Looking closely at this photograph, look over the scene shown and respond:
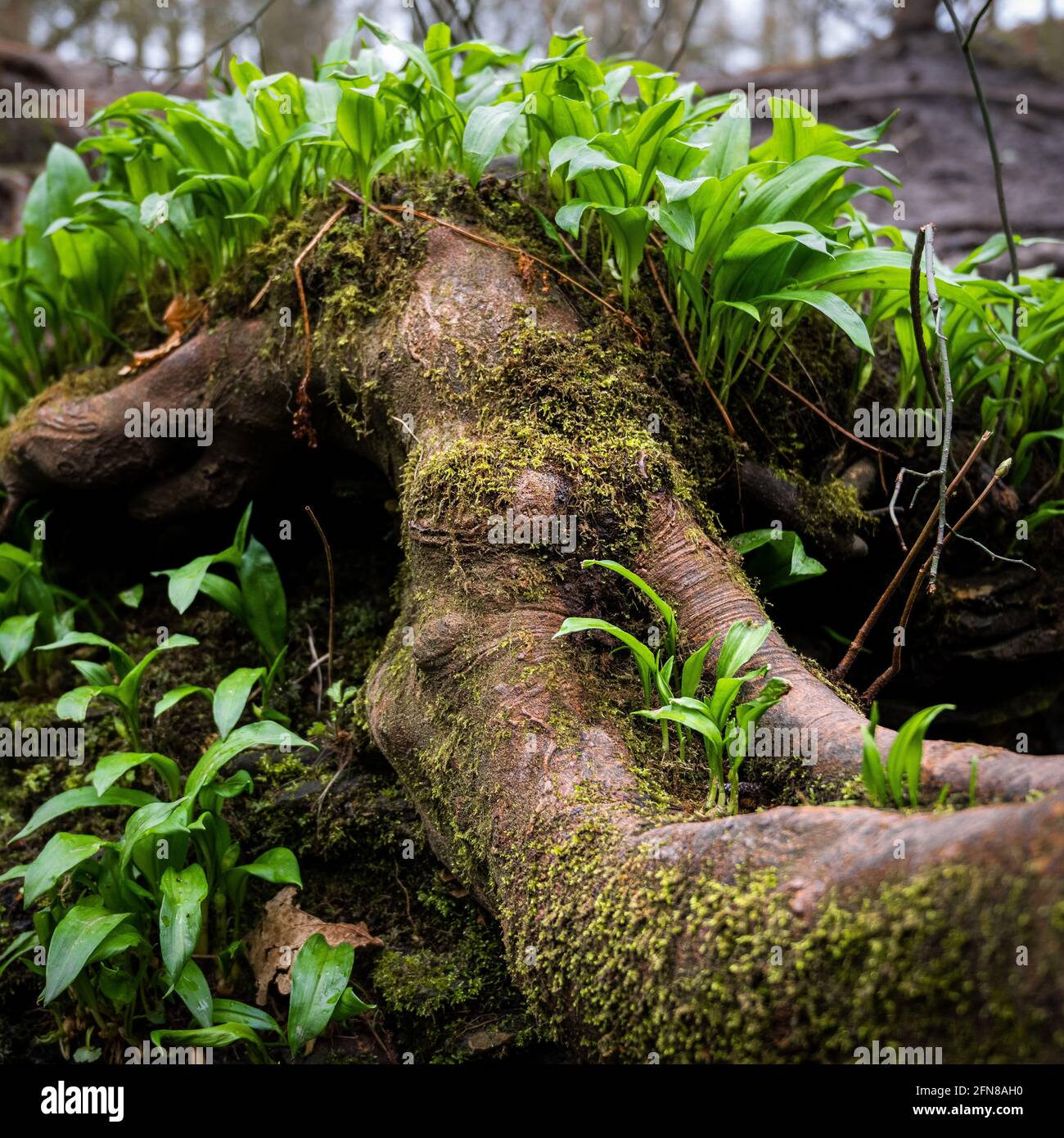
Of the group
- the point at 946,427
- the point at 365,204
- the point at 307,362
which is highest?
the point at 365,204

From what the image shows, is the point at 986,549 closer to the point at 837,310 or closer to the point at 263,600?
the point at 837,310

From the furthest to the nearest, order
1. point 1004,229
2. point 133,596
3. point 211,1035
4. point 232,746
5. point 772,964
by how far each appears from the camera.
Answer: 1. point 133,596
2. point 1004,229
3. point 232,746
4. point 211,1035
5. point 772,964

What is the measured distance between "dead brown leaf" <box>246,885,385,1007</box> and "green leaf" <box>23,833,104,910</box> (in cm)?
52

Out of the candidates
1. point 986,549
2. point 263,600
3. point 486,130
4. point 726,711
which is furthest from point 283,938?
point 486,130

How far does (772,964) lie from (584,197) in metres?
2.24

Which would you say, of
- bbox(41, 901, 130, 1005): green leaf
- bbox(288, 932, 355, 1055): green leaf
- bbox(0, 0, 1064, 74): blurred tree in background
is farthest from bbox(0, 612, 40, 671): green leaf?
bbox(0, 0, 1064, 74): blurred tree in background

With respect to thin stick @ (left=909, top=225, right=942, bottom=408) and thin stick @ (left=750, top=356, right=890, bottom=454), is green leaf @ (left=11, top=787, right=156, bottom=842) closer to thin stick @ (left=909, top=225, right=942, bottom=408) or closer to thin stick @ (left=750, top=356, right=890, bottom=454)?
thin stick @ (left=750, top=356, right=890, bottom=454)

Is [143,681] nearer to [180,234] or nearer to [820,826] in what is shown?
[180,234]

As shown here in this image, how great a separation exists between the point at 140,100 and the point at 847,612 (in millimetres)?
3210

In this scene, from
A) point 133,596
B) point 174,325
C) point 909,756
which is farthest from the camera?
point 174,325

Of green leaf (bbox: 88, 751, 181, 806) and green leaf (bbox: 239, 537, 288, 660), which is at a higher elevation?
green leaf (bbox: 239, 537, 288, 660)

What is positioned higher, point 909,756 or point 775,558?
point 775,558

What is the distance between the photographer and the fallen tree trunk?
125 centimetres

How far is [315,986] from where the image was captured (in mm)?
2047
